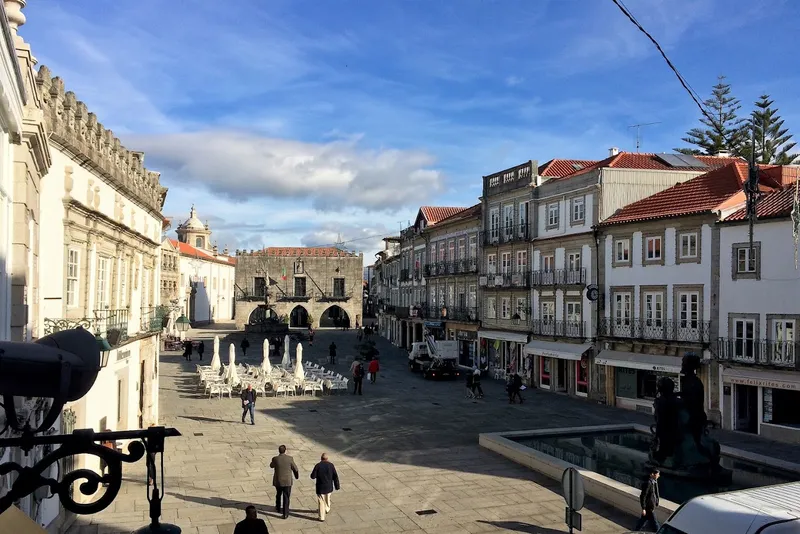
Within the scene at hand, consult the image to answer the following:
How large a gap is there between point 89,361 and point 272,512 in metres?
11.0

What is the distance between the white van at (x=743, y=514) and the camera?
22.2 feet

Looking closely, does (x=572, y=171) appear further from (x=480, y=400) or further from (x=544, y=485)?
(x=544, y=485)

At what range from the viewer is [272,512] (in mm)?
14070

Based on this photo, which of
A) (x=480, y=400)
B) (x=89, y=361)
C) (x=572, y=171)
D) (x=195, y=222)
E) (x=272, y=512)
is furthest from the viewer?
(x=195, y=222)

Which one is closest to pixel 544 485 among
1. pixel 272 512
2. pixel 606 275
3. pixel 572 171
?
pixel 272 512

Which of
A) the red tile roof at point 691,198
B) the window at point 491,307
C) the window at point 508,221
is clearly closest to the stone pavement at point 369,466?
the red tile roof at point 691,198

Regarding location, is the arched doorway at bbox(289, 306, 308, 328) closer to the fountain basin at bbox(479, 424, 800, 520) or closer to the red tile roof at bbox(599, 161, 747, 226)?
the red tile roof at bbox(599, 161, 747, 226)

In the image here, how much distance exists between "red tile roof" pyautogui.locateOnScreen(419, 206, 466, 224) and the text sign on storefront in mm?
34366

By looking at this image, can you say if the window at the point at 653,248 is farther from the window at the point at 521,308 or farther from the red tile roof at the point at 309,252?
the red tile roof at the point at 309,252

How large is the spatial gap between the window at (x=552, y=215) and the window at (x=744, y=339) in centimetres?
1205

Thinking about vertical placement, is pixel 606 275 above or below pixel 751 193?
below

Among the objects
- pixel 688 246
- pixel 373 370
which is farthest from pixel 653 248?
pixel 373 370

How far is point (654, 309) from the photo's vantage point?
28.6m

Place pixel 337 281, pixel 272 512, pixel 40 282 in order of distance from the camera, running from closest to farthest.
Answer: pixel 40 282
pixel 272 512
pixel 337 281
